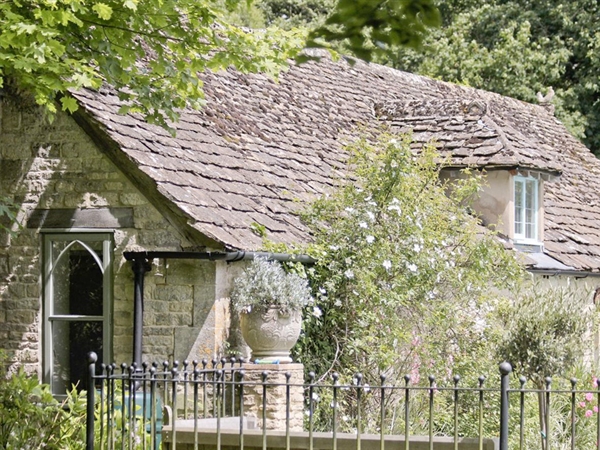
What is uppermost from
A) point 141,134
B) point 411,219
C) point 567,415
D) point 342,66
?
point 342,66

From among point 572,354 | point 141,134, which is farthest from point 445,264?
point 141,134

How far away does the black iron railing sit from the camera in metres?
8.31

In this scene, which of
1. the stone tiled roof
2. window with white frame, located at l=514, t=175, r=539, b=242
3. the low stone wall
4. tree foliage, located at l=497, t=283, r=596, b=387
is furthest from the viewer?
window with white frame, located at l=514, t=175, r=539, b=242

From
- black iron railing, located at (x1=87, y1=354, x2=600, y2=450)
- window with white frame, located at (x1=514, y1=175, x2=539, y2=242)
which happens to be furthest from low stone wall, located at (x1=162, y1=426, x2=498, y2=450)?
window with white frame, located at (x1=514, y1=175, x2=539, y2=242)

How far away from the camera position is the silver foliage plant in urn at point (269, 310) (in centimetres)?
1101

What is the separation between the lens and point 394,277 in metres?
12.3

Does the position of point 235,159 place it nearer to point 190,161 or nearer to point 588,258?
point 190,161

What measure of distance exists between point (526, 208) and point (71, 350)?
7.00 meters

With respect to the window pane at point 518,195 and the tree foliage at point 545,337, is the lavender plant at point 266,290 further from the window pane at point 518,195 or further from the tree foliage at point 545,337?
the window pane at point 518,195

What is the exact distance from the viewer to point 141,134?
12.2m

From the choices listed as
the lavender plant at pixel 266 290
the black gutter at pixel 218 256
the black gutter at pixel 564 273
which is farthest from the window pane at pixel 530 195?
the lavender plant at pixel 266 290

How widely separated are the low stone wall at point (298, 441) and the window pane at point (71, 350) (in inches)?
149

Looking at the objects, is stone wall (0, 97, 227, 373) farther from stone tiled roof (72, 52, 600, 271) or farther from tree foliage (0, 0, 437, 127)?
tree foliage (0, 0, 437, 127)

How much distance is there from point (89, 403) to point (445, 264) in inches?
195
